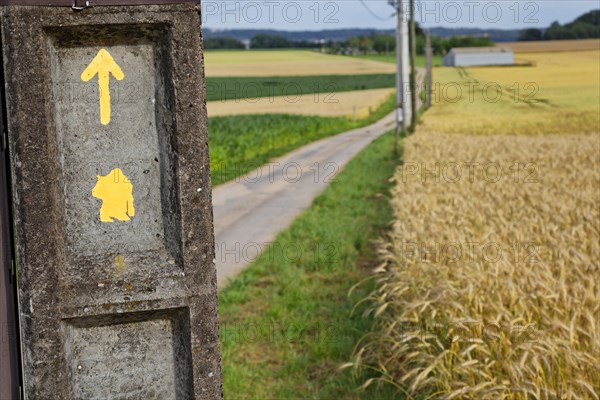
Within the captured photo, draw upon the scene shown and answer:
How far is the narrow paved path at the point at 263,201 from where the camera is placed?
10.9m

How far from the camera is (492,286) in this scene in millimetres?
5352

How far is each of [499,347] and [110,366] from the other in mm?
2382

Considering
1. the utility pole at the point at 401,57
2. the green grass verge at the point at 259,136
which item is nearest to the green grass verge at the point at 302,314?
the green grass verge at the point at 259,136

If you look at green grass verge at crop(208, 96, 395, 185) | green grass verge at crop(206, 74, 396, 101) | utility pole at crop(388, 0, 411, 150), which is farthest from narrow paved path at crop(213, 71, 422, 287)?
green grass verge at crop(206, 74, 396, 101)

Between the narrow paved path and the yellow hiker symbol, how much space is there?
255 inches

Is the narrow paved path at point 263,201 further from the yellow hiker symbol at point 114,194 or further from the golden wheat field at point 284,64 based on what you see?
the golden wheat field at point 284,64

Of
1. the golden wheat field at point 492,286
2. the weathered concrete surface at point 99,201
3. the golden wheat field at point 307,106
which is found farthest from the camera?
the golden wheat field at point 307,106

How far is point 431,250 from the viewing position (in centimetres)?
648

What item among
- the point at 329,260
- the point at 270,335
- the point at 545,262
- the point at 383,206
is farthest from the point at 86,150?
the point at 383,206

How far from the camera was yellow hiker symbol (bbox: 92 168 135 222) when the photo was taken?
2572 millimetres

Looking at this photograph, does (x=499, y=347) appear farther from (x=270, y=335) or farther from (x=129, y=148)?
(x=270, y=335)

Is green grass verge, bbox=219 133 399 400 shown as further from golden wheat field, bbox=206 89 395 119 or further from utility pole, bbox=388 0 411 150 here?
golden wheat field, bbox=206 89 395 119

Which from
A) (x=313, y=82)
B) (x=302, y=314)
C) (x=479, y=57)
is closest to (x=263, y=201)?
(x=302, y=314)

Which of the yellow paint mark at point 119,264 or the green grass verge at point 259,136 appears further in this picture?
the green grass verge at point 259,136
